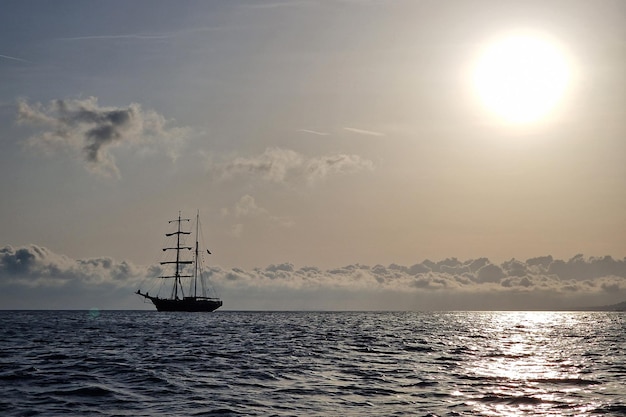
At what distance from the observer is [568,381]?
3403 cm

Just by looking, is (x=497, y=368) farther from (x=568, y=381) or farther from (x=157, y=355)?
(x=157, y=355)

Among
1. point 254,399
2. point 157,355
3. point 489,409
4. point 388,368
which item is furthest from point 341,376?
point 157,355

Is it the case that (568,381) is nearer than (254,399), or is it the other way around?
(254,399)

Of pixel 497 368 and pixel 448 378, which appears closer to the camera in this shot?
pixel 448 378

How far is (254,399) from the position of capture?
27.3 metres

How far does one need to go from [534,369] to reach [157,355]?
2652 centimetres

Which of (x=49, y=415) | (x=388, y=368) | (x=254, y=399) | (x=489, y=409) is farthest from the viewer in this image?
(x=388, y=368)

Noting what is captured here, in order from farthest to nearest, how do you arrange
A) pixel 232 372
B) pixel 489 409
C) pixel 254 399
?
pixel 232 372, pixel 254 399, pixel 489 409

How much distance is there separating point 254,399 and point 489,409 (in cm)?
975

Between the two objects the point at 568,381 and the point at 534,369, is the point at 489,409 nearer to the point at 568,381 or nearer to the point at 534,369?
the point at 568,381

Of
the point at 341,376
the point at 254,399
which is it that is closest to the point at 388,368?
the point at 341,376

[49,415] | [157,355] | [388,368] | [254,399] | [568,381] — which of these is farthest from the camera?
[157,355]

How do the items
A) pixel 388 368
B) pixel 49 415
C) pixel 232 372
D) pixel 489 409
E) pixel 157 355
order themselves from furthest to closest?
pixel 157 355, pixel 388 368, pixel 232 372, pixel 489 409, pixel 49 415

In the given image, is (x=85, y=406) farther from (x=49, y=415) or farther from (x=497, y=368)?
(x=497, y=368)
